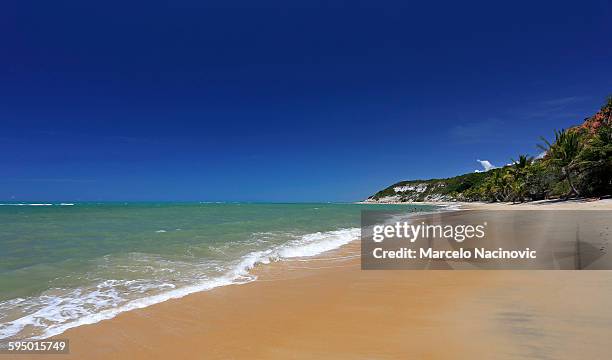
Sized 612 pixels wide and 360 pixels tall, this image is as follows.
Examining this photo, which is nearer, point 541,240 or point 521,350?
point 521,350

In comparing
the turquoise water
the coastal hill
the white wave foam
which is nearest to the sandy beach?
the white wave foam

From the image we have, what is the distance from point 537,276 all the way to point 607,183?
A: 4130 centimetres

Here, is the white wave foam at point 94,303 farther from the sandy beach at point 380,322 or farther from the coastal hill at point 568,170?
the coastal hill at point 568,170

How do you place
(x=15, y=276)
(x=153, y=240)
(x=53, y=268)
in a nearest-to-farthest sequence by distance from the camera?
(x=15, y=276), (x=53, y=268), (x=153, y=240)

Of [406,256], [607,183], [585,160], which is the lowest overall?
[406,256]

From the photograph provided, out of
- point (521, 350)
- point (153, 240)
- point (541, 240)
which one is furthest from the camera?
point (153, 240)

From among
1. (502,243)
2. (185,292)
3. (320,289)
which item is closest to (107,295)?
(185,292)

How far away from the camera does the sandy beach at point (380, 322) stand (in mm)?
3357

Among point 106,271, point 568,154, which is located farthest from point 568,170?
point 106,271

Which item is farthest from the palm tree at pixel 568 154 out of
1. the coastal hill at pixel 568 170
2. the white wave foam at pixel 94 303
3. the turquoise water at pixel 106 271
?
the white wave foam at pixel 94 303

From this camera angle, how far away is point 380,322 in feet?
13.6

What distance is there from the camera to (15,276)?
23.7 ft

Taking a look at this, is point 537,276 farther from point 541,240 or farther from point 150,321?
point 150,321

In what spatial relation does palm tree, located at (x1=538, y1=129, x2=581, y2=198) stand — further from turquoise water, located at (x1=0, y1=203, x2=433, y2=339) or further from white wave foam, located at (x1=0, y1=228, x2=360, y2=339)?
white wave foam, located at (x1=0, y1=228, x2=360, y2=339)
